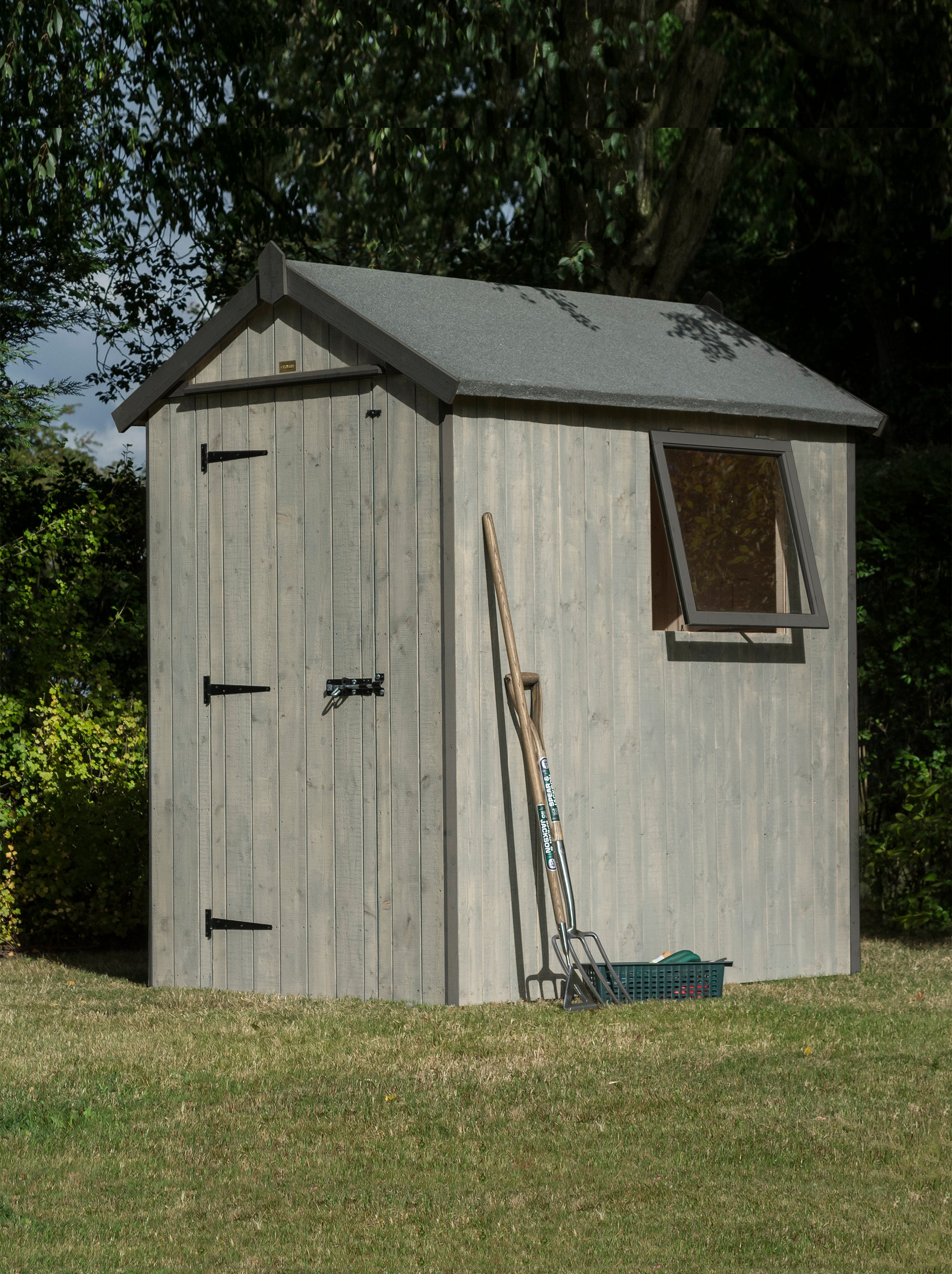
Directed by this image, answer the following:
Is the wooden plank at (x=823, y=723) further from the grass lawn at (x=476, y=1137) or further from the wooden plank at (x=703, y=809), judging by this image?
the grass lawn at (x=476, y=1137)

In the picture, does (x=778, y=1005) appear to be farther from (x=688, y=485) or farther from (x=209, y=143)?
(x=209, y=143)

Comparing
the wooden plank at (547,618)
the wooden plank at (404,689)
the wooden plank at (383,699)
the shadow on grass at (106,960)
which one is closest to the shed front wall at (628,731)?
the wooden plank at (547,618)

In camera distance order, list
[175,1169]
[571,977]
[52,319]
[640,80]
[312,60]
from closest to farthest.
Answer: [175,1169], [571,977], [52,319], [640,80], [312,60]

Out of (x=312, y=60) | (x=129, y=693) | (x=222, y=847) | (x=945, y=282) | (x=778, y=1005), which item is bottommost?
(x=778, y=1005)

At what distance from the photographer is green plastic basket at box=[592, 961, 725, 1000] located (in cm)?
836

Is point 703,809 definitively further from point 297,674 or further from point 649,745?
point 297,674

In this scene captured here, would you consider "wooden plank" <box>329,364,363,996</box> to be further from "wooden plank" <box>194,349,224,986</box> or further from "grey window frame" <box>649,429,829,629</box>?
"grey window frame" <box>649,429,829,629</box>

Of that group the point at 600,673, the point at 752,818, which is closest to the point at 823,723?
the point at 752,818

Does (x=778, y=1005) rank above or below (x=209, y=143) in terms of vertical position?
below

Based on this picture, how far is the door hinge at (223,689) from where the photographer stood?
8875 millimetres

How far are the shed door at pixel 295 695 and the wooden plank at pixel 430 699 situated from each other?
0.83 ft

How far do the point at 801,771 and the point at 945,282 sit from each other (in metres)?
8.99

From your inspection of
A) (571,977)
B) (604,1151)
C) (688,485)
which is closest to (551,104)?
(688,485)

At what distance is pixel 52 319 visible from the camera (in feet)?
39.3
